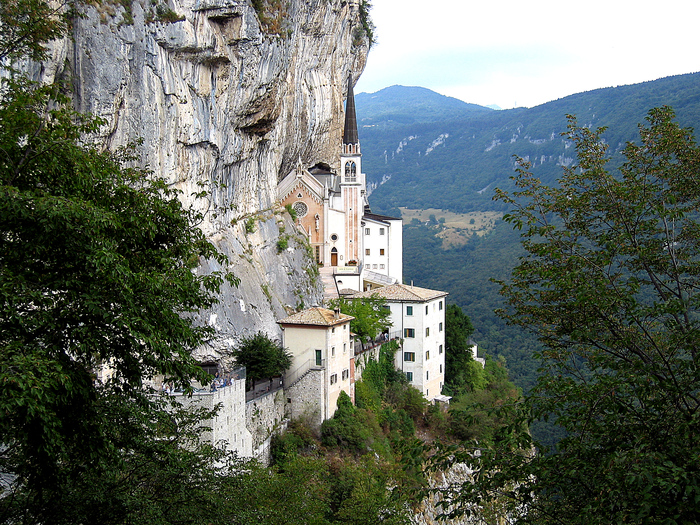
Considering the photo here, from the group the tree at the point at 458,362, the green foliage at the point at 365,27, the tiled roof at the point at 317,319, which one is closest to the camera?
the tiled roof at the point at 317,319

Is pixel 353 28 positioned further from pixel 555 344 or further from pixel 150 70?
pixel 555 344

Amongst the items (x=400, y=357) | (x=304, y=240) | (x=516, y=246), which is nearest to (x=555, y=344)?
(x=400, y=357)

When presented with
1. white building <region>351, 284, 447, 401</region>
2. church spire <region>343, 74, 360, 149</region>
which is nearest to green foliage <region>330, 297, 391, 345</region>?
white building <region>351, 284, 447, 401</region>

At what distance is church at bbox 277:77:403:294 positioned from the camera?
57.5 m

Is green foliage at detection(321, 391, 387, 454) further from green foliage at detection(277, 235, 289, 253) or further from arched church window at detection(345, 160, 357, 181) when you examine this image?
arched church window at detection(345, 160, 357, 181)

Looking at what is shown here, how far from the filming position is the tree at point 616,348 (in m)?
9.17

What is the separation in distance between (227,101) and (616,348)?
27.4m

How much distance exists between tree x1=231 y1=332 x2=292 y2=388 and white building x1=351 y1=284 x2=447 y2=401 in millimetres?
14663

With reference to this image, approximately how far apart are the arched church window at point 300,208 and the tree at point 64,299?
150ft

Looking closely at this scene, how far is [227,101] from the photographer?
114ft

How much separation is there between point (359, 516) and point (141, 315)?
15.4m

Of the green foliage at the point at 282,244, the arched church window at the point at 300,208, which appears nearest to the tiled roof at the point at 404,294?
the green foliage at the point at 282,244

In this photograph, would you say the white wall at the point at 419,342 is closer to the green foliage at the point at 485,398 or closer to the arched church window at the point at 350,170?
the green foliage at the point at 485,398

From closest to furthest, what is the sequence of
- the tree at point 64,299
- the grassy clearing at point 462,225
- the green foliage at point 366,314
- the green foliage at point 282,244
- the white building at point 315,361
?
the tree at point 64,299, the white building at point 315,361, the green foliage at point 366,314, the green foliage at point 282,244, the grassy clearing at point 462,225
